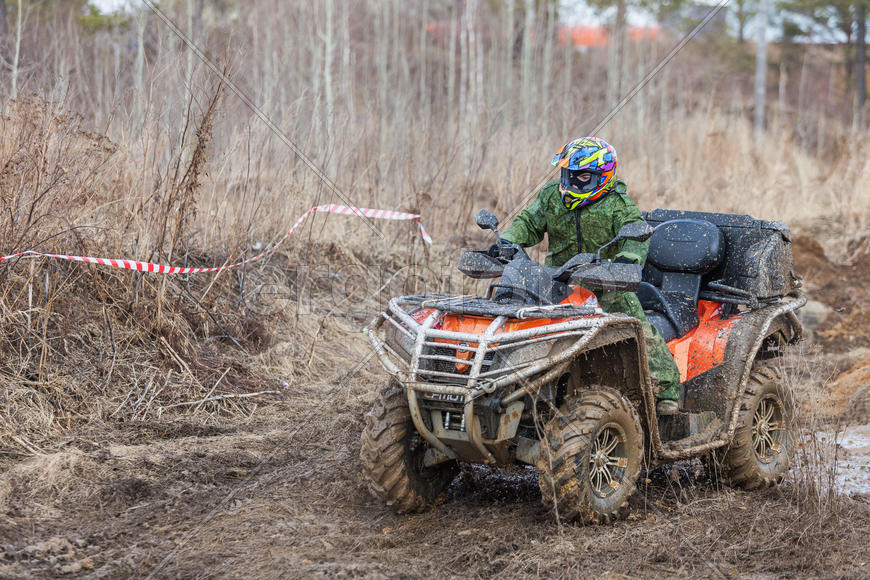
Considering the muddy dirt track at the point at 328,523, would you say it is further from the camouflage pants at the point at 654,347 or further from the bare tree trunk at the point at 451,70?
the bare tree trunk at the point at 451,70

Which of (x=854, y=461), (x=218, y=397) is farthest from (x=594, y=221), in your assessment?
(x=218, y=397)

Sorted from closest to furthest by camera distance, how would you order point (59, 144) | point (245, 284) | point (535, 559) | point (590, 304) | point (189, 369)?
point (535, 559) < point (590, 304) < point (59, 144) < point (189, 369) < point (245, 284)

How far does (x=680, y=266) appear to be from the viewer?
6.18m

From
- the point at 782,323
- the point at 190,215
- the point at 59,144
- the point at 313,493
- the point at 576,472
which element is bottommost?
the point at 313,493

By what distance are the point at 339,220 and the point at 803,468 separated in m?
6.58

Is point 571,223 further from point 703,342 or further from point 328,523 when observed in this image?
point 328,523

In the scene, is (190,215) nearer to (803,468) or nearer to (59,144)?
(59,144)

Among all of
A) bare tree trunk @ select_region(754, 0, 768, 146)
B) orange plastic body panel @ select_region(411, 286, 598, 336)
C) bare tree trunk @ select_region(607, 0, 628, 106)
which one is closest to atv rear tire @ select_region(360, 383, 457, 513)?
orange plastic body panel @ select_region(411, 286, 598, 336)

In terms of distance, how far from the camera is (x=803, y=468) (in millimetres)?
5980

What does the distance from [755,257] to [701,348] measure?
2.34 feet

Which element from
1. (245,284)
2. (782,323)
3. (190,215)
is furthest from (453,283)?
(782,323)

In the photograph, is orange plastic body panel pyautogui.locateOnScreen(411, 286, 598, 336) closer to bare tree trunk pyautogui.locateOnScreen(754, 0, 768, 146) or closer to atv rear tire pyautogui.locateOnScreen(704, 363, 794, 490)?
atv rear tire pyautogui.locateOnScreen(704, 363, 794, 490)

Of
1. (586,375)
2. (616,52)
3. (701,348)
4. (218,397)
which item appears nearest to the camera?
(586,375)

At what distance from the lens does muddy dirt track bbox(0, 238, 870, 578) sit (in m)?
4.35
